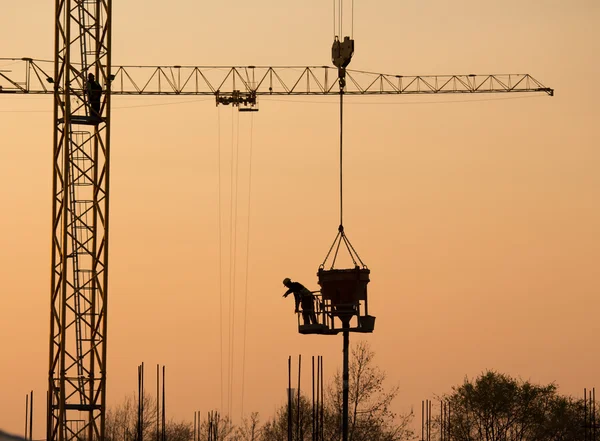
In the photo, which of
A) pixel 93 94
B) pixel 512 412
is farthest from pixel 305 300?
pixel 512 412

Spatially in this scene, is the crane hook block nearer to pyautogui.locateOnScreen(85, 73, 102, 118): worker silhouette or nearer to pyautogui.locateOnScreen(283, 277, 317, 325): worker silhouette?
pyautogui.locateOnScreen(85, 73, 102, 118): worker silhouette

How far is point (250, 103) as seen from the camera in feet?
348

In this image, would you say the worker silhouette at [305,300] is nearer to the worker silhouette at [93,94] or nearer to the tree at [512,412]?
the worker silhouette at [93,94]

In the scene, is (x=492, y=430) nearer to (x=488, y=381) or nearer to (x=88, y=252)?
(x=488, y=381)

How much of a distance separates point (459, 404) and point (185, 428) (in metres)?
29.3

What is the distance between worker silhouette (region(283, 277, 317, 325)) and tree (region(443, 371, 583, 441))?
55.4m

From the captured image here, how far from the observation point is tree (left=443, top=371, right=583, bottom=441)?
10781 cm

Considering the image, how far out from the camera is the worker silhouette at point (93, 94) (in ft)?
224

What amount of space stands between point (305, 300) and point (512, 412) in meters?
60.2

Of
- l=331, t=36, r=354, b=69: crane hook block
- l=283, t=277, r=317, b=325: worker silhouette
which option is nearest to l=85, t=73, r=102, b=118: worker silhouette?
l=331, t=36, r=354, b=69: crane hook block

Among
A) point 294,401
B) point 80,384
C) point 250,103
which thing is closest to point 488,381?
point 294,401

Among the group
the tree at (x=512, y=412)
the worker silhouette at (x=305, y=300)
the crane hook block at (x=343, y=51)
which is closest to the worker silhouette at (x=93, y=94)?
the crane hook block at (x=343, y=51)

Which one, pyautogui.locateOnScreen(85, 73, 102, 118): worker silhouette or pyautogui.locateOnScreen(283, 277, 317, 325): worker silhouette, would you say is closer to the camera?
pyautogui.locateOnScreen(283, 277, 317, 325): worker silhouette

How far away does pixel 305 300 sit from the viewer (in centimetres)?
5256
